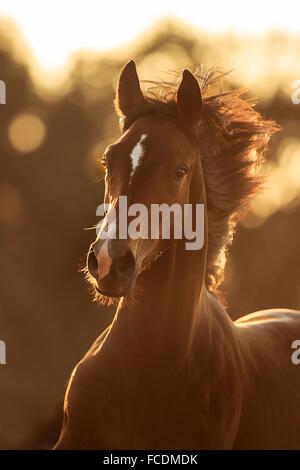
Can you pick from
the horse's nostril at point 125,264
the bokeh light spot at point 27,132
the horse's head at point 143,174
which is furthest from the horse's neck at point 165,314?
the bokeh light spot at point 27,132

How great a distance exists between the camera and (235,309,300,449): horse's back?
648 centimetres

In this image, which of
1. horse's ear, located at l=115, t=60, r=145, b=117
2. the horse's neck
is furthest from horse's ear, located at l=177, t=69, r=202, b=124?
the horse's neck

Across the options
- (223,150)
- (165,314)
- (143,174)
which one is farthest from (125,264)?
(223,150)

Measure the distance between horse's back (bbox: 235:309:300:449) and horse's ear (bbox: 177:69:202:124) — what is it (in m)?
1.32

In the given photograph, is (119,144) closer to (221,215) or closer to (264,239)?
(221,215)

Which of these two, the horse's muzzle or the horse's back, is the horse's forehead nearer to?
the horse's muzzle

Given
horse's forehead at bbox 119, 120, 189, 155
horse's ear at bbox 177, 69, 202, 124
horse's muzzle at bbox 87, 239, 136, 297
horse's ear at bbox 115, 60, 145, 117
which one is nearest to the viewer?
horse's muzzle at bbox 87, 239, 136, 297

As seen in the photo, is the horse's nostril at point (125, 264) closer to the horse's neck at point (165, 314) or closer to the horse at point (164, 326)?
the horse at point (164, 326)

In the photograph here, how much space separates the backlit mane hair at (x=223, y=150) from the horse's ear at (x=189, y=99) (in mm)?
85

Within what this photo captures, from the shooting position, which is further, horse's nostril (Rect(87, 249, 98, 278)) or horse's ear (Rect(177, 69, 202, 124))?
horse's ear (Rect(177, 69, 202, 124))

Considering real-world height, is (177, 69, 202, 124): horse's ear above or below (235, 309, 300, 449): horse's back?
above

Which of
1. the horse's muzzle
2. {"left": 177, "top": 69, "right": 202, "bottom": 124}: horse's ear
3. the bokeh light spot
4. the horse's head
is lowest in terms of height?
the horse's muzzle

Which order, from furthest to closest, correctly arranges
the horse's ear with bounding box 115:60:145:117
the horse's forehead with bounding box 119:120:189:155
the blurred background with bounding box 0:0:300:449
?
the blurred background with bounding box 0:0:300:449 < the horse's ear with bounding box 115:60:145:117 < the horse's forehead with bounding box 119:120:189:155

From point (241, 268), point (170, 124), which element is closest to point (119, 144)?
point (170, 124)
